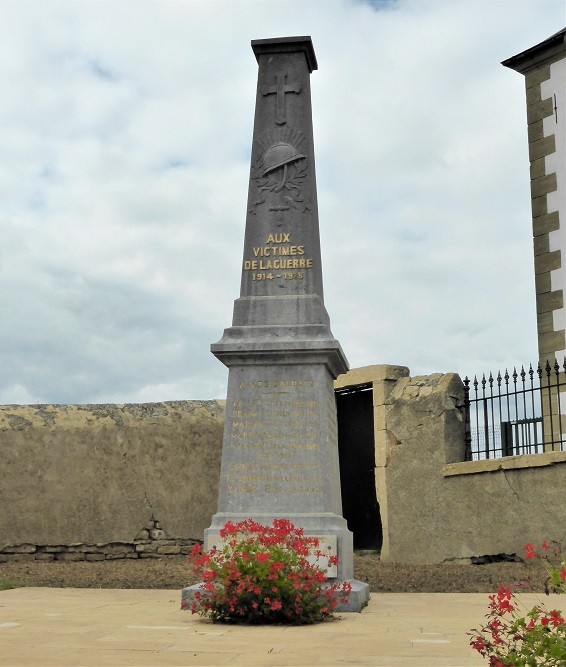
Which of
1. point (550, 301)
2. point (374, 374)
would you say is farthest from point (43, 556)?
point (550, 301)

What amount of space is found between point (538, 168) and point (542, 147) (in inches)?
13.7

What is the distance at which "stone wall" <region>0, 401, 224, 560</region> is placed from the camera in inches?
526

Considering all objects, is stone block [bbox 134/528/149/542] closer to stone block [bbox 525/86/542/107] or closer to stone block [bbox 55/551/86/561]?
stone block [bbox 55/551/86/561]

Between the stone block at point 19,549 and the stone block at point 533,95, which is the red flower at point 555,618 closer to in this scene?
the stone block at point 19,549

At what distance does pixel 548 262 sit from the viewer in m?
15.2

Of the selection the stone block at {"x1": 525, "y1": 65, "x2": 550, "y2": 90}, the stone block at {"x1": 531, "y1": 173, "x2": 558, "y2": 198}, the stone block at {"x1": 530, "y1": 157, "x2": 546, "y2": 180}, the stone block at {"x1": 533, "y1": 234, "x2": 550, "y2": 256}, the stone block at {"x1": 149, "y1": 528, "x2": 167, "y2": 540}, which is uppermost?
the stone block at {"x1": 525, "y1": 65, "x2": 550, "y2": 90}

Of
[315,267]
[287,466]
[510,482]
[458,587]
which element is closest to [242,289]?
[315,267]

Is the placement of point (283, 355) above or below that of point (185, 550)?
above

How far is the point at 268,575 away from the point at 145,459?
739 centimetres

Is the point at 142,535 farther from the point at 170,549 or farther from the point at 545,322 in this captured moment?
the point at 545,322

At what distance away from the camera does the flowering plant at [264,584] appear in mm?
6574

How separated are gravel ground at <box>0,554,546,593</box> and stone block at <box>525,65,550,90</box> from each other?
327 inches

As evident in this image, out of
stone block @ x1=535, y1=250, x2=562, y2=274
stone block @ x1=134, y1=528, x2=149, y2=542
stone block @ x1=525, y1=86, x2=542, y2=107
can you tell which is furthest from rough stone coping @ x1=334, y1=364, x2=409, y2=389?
stone block @ x1=525, y1=86, x2=542, y2=107

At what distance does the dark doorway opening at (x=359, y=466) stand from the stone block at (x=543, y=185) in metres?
4.26
